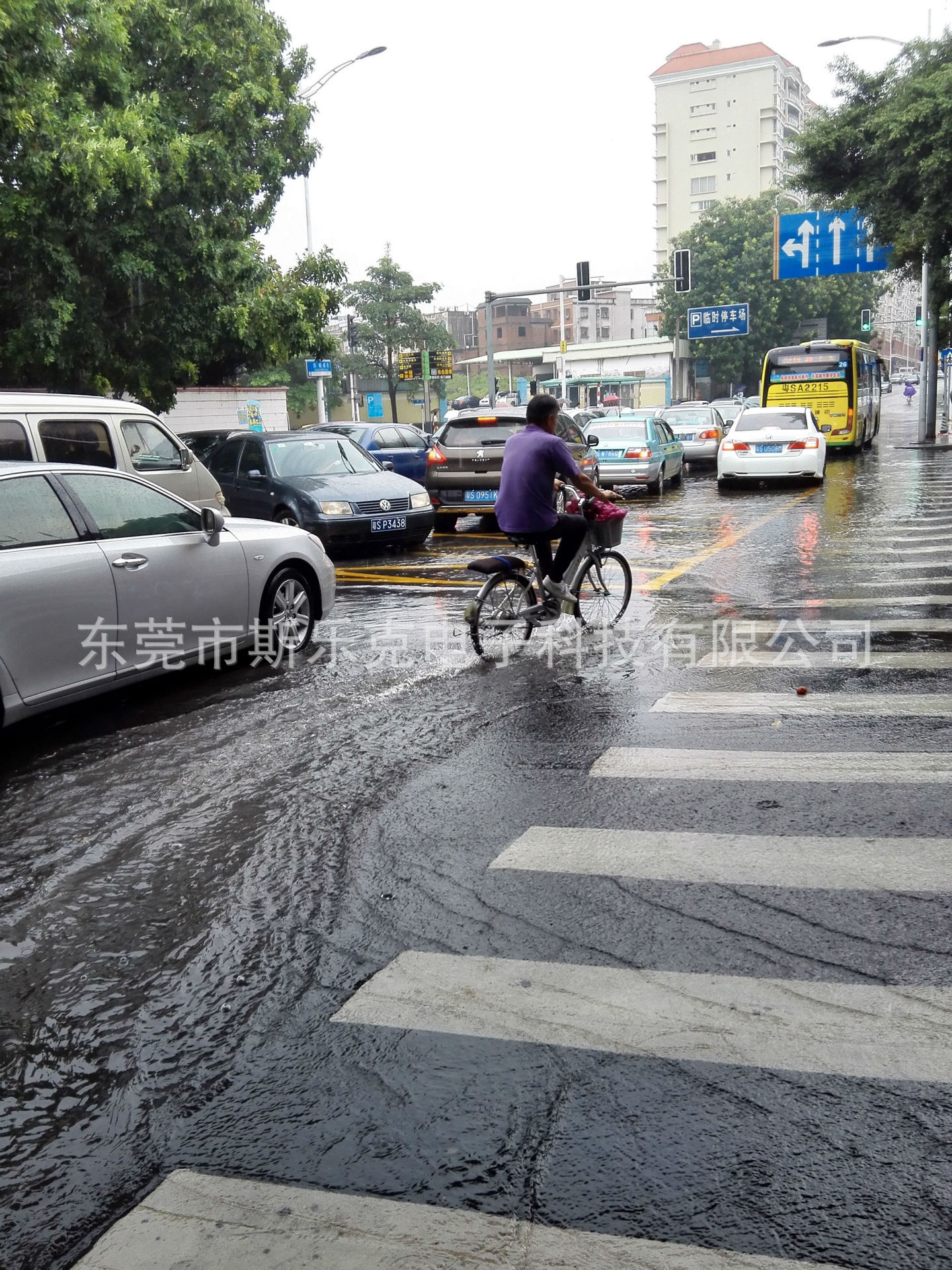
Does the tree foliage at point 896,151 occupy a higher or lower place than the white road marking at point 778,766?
higher

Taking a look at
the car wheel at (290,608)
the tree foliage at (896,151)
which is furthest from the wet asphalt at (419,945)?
the tree foliage at (896,151)

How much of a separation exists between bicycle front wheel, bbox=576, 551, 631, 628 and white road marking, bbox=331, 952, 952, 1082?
570 cm

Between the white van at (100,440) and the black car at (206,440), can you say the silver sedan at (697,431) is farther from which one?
the white van at (100,440)

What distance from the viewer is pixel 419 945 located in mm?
3863

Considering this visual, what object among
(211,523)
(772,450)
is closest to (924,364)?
(772,450)

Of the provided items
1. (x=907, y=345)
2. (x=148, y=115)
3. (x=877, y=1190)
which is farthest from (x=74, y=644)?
(x=907, y=345)

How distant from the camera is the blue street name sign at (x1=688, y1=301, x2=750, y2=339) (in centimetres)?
6066

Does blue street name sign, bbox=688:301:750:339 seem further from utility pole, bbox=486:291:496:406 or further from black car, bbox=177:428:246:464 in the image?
black car, bbox=177:428:246:464

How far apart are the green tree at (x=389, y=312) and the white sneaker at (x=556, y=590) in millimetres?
56129

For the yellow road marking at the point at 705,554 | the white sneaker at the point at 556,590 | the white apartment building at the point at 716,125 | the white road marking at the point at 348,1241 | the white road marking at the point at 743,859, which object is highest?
the white apartment building at the point at 716,125

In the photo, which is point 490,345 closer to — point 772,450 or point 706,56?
point 772,450

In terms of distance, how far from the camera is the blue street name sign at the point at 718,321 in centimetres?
6066

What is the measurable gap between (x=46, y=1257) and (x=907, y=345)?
7247 inches

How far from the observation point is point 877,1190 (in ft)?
8.42
